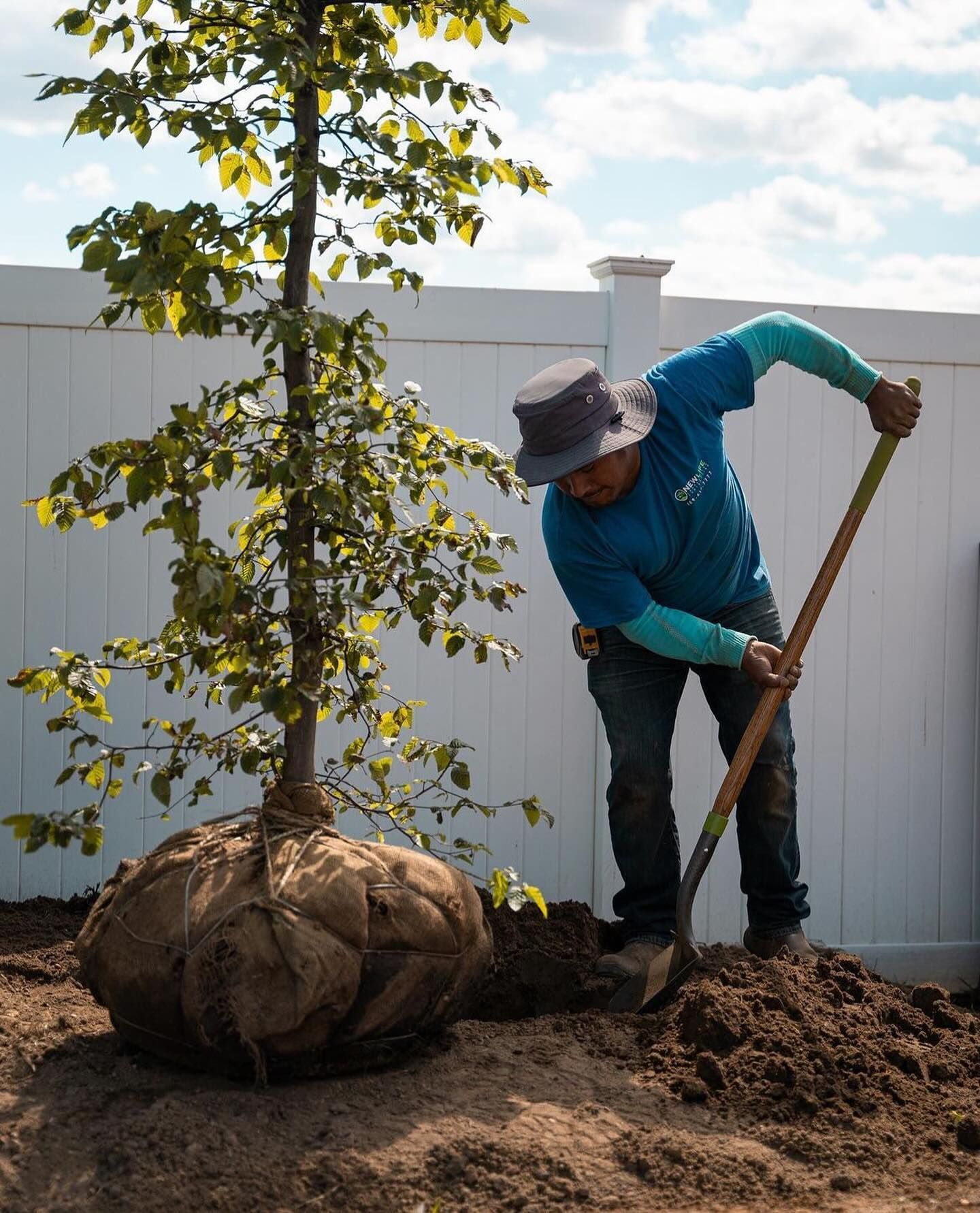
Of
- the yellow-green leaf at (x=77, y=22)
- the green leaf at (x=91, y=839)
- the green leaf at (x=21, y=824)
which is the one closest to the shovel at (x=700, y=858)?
the green leaf at (x=91, y=839)

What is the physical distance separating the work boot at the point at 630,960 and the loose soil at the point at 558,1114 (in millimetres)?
295

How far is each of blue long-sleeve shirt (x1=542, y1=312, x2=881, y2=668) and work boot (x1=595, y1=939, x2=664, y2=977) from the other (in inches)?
33.5

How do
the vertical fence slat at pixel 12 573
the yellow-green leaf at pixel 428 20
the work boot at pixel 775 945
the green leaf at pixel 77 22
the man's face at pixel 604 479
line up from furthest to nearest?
the vertical fence slat at pixel 12 573 < the work boot at pixel 775 945 < the man's face at pixel 604 479 < the yellow-green leaf at pixel 428 20 < the green leaf at pixel 77 22

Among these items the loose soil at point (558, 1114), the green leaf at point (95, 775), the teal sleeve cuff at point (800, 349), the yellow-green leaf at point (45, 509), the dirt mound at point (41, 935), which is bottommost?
the loose soil at point (558, 1114)

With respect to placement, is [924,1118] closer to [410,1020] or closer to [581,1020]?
[581,1020]

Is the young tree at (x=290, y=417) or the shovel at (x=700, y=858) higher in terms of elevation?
the young tree at (x=290, y=417)

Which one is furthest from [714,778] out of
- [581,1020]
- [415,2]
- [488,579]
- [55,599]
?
[415,2]

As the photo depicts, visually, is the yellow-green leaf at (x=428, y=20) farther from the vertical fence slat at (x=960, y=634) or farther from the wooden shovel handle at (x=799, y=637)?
the vertical fence slat at (x=960, y=634)

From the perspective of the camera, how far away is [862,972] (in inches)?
136

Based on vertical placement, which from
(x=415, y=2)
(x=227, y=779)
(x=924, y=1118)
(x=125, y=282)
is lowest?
(x=924, y=1118)

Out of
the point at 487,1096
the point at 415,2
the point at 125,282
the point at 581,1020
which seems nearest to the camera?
the point at 125,282

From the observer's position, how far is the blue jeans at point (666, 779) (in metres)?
3.82

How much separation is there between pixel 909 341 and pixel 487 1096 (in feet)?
10.3

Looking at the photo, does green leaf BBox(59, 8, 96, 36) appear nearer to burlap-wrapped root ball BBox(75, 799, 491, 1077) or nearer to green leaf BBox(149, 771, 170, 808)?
green leaf BBox(149, 771, 170, 808)
